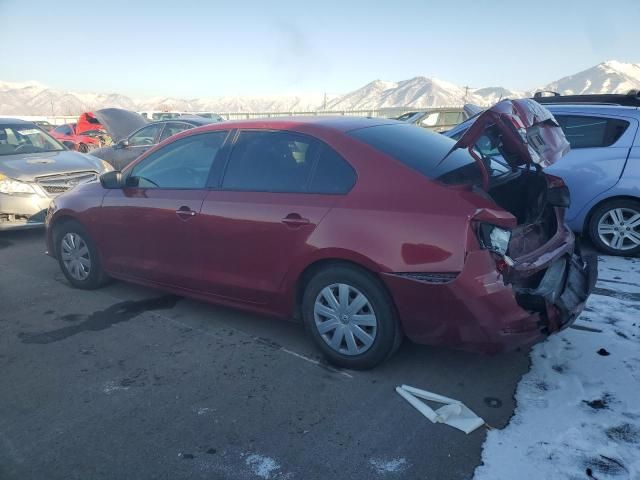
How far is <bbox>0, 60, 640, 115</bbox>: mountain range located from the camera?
77.2 m

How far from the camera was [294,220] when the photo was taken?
3.51 m

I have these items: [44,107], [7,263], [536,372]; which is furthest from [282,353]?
[44,107]

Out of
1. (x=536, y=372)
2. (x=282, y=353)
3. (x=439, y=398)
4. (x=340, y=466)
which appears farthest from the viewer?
(x=282, y=353)

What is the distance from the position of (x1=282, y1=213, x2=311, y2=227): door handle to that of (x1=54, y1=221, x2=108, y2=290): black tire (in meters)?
2.34

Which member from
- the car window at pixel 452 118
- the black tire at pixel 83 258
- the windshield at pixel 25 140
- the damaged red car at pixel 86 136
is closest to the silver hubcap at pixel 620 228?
the black tire at pixel 83 258

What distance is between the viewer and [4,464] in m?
2.62

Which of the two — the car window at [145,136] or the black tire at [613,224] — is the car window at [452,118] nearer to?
the car window at [145,136]

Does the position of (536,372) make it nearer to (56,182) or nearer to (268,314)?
(268,314)

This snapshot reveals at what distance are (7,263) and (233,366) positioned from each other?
13.2 ft

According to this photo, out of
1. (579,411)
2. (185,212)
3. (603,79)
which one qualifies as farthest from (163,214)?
(603,79)

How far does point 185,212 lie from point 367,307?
1.67 m

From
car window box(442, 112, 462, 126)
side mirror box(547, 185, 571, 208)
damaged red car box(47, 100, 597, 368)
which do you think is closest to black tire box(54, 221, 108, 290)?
damaged red car box(47, 100, 597, 368)

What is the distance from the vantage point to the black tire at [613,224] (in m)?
5.69

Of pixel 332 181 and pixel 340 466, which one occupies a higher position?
pixel 332 181
